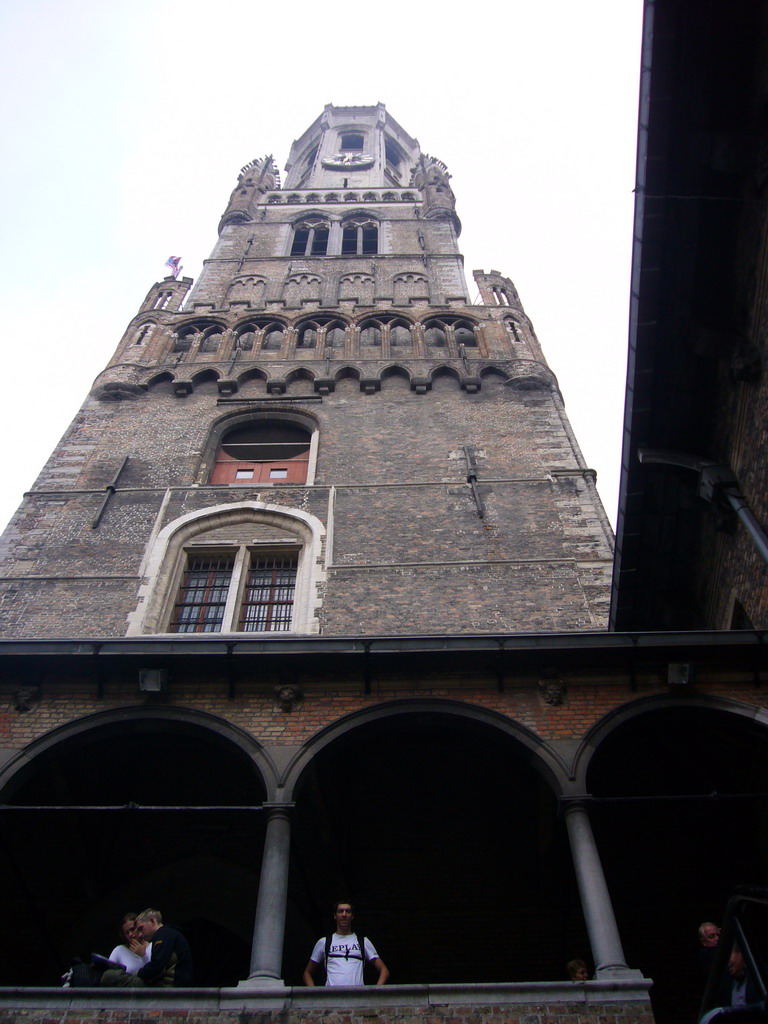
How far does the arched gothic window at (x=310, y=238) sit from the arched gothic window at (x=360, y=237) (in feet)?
2.53

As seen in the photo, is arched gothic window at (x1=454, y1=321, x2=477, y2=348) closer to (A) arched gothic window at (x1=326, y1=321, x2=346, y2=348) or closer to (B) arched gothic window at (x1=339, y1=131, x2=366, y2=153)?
(A) arched gothic window at (x1=326, y1=321, x2=346, y2=348)

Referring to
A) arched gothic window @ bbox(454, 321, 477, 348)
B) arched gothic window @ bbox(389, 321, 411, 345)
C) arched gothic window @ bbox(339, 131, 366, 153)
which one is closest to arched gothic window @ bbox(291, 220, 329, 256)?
arched gothic window @ bbox(389, 321, 411, 345)

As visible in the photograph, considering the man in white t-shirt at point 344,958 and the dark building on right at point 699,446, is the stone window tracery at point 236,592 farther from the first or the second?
the man in white t-shirt at point 344,958

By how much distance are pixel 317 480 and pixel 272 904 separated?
32.8 feet

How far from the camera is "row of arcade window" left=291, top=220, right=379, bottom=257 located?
3309cm

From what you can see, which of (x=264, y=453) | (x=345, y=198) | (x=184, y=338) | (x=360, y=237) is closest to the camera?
(x=264, y=453)

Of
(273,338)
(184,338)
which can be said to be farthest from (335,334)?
(184,338)

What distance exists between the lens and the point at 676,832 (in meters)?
11.0

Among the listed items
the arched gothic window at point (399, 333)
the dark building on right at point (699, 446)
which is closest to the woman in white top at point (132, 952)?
the dark building on right at point (699, 446)

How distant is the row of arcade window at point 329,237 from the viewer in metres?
33.1

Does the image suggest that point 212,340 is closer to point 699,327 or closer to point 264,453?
point 264,453

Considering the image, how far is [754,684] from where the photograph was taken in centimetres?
984

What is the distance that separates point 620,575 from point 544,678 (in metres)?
3.06

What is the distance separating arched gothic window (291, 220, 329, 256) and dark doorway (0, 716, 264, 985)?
81.2 ft
